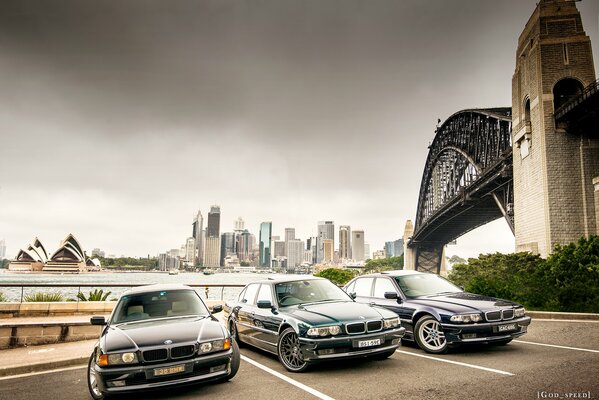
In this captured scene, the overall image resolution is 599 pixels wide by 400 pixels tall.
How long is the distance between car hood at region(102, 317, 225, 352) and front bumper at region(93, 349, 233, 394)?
9.9 inches

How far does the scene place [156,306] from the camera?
6.80m

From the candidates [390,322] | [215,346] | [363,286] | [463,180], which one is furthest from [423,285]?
[463,180]

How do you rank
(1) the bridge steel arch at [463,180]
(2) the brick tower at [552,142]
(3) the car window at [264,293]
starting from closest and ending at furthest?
(3) the car window at [264,293] < (2) the brick tower at [552,142] < (1) the bridge steel arch at [463,180]

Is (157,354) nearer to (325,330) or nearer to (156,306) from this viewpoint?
(156,306)

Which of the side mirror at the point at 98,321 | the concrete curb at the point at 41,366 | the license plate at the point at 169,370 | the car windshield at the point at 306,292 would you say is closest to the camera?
the license plate at the point at 169,370

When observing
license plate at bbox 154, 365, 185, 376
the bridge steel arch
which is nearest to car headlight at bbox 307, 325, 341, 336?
license plate at bbox 154, 365, 185, 376

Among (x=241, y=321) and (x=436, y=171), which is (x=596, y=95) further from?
(x=436, y=171)

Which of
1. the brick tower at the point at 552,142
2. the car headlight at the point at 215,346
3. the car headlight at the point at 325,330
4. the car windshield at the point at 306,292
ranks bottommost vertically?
the car headlight at the point at 215,346

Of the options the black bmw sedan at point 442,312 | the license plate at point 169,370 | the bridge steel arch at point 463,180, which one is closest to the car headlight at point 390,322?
the black bmw sedan at point 442,312

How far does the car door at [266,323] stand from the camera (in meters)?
7.39

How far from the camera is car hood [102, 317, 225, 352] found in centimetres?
542

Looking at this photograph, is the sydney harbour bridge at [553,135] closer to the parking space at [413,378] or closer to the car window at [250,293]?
the parking space at [413,378]

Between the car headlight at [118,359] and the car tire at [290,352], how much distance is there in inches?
96.5

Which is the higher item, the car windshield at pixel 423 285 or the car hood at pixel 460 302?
the car windshield at pixel 423 285
